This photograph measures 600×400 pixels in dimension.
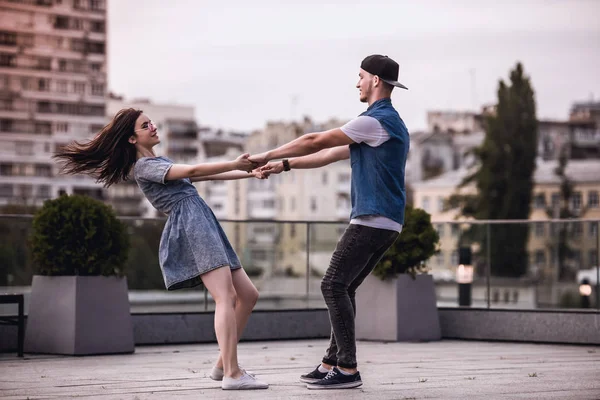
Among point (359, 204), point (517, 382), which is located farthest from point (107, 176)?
point (517, 382)

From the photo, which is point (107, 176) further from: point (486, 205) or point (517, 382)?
point (486, 205)

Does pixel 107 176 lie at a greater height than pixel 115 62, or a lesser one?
lesser

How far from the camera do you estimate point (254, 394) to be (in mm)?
7516

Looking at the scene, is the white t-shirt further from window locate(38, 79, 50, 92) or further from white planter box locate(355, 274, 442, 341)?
window locate(38, 79, 50, 92)

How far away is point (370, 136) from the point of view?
7.76 metres

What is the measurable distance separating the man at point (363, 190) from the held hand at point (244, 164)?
48 millimetres

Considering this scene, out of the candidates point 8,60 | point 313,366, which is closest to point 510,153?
point 313,366

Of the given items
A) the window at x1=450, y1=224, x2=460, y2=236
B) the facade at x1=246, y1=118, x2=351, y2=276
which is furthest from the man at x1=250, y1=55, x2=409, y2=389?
the facade at x1=246, y1=118, x2=351, y2=276

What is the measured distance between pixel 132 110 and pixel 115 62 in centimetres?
14432

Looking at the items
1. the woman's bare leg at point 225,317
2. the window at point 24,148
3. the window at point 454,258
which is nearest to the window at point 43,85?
the window at point 24,148

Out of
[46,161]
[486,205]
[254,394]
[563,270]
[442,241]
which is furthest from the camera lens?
[46,161]

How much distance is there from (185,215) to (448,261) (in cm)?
900

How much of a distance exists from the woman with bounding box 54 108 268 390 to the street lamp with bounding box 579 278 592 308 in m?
6.80

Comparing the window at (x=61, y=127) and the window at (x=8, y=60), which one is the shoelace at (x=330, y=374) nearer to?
the window at (x=61, y=127)
